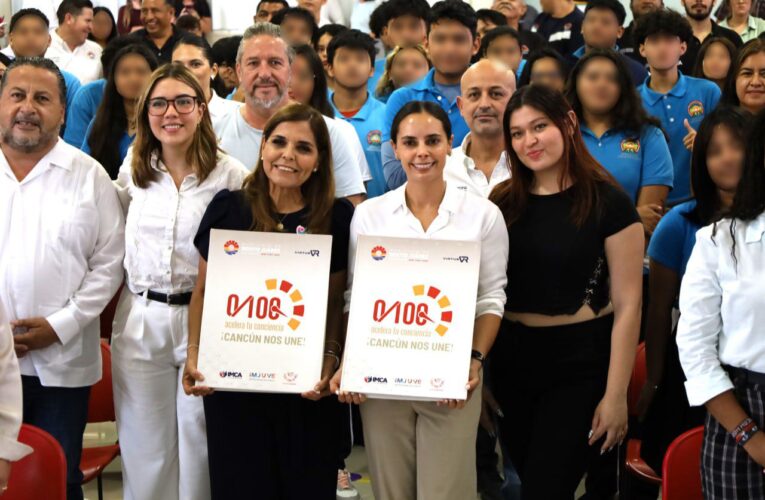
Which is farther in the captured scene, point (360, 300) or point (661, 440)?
point (661, 440)

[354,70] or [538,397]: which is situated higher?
[354,70]

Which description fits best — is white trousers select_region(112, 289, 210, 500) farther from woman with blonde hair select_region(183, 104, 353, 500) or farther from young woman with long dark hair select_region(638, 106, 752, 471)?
young woman with long dark hair select_region(638, 106, 752, 471)

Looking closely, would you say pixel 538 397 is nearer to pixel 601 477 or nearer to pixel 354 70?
pixel 601 477

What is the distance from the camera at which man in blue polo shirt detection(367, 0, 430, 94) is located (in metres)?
6.61

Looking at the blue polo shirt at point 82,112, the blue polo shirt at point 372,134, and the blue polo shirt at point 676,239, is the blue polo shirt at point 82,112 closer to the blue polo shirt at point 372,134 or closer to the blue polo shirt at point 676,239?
the blue polo shirt at point 372,134

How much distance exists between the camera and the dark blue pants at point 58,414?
3434mm

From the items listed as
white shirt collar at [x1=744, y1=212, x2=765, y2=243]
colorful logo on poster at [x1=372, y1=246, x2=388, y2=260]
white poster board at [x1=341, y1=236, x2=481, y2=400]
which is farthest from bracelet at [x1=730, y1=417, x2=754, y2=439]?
colorful logo on poster at [x1=372, y1=246, x2=388, y2=260]

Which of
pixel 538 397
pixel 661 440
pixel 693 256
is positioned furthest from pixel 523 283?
pixel 661 440

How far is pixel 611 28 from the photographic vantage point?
6504 mm

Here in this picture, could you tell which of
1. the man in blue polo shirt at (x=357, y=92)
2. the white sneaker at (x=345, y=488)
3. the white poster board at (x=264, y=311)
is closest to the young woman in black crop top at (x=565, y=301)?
the white poster board at (x=264, y=311)

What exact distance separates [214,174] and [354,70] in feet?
7.42

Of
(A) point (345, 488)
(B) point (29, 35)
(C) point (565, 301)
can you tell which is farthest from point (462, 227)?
(B) point (29, 35)

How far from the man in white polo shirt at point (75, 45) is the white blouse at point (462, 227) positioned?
16.4ft

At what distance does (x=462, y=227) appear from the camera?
318 cm
